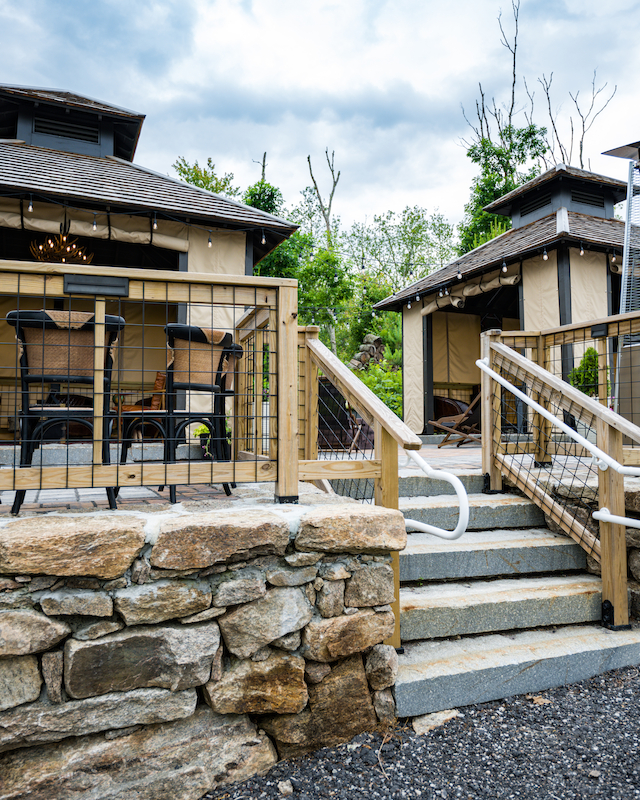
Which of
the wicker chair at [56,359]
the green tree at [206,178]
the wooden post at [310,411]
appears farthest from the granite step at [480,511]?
the green tree at [206,178]

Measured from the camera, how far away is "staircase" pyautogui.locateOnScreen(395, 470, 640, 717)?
7.96ft

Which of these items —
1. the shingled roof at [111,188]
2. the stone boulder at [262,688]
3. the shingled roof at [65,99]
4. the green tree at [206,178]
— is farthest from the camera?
the green tree at [206,178]

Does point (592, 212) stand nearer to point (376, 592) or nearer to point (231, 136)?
point (376, 592)

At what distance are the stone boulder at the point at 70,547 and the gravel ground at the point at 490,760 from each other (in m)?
0.96

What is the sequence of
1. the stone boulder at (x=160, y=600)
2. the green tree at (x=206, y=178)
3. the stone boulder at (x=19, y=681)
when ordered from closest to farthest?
the stone boulder at (x=19, y=681) < the stone boulder at (x=160, y=600) < the green tree at (x=206, y=178)

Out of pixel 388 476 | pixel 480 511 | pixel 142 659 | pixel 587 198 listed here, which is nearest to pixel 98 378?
pixel 142 659

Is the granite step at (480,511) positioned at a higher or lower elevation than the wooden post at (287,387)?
lower

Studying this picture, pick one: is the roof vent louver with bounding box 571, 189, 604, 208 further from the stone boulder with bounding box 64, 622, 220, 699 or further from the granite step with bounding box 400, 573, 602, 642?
the stone boulder with bounding box 64, 622, 220, 699

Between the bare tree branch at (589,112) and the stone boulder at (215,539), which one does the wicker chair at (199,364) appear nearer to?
the stone boulder at (215,539)

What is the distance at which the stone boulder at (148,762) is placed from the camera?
183 cm

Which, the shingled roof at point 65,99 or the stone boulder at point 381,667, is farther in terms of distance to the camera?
the shingled roof at point 65,99

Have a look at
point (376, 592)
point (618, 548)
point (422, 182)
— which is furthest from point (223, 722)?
point (422, 182)

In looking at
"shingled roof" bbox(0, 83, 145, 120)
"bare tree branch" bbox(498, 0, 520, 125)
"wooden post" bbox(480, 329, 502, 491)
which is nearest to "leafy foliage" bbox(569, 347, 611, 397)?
"wooden post" bbox(480, 329, 502, 491)

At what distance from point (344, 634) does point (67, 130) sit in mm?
8485
